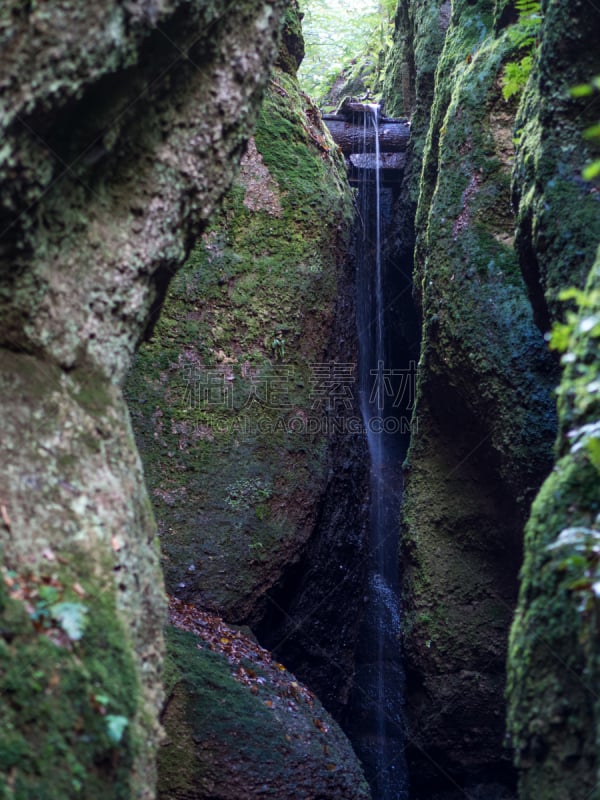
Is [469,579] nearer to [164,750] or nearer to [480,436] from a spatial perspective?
[480,436]

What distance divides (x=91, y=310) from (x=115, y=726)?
1936 mm

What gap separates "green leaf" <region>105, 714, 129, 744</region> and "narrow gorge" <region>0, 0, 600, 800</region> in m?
0.03

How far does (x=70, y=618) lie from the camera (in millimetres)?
2689

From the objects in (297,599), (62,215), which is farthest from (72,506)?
(297,599)

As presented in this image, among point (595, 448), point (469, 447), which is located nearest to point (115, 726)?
point (595, 448)

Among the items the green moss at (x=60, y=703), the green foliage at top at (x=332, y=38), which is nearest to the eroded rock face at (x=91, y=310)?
the green moss at (x=60, y=703)

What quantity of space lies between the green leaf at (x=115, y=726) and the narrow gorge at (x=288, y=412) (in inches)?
1.1

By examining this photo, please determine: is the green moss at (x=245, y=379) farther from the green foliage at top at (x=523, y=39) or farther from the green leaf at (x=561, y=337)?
the green leaf at (x=561, y=337)

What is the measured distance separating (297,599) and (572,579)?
15.7 ft

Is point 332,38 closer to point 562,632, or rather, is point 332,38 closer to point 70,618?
point 562,632

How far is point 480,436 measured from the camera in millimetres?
7320

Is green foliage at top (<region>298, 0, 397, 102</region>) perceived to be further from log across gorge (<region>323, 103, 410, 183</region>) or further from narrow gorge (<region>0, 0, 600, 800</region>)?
log across gorge (<region>323, 103, 410, 183</region>)

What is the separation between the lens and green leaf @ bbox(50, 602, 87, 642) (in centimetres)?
266

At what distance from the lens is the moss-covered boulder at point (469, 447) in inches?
268
